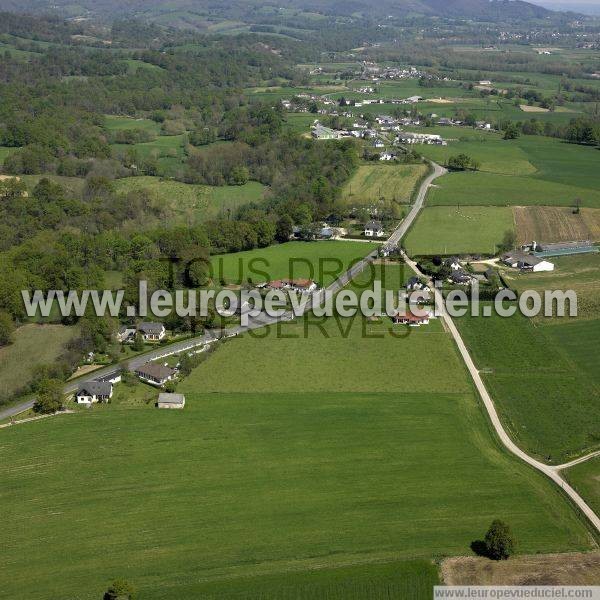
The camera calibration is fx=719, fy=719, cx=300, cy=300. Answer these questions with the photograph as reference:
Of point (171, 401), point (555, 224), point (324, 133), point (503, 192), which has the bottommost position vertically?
point (171, 401)

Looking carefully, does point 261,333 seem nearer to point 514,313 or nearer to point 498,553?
point 514,313

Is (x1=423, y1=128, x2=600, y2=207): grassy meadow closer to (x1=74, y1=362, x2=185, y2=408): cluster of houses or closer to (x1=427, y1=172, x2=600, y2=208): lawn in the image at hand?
(x1=427, y1=172, x2=600, y2=208): lawn

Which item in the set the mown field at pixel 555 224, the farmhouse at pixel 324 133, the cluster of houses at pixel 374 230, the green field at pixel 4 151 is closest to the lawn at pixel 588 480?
the mown field at pixel 555 224

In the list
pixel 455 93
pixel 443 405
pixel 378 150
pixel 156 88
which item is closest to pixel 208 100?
pixel 156 88

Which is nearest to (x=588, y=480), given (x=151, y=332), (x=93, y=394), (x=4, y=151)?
(x=93, y=394)

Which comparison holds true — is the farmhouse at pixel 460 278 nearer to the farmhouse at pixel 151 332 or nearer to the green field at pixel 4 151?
the farmhouse at pixel 151 332

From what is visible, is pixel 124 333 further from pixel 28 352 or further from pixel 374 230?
pixel 374 230

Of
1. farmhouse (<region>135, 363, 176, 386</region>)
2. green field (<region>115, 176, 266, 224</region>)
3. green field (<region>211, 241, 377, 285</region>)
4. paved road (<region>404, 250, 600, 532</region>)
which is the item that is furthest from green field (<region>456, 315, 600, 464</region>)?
green field (<region>115, 176, 266, 224</region>)
